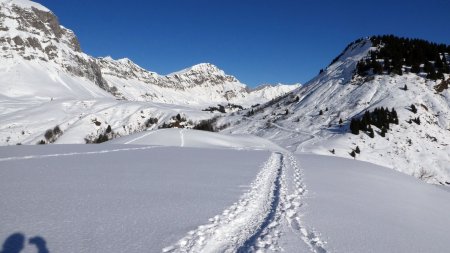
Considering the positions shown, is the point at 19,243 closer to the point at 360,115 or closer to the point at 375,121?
the point at 375,121

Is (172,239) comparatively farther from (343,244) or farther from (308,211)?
(308,211)

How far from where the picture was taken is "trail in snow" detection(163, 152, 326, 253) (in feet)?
26.1

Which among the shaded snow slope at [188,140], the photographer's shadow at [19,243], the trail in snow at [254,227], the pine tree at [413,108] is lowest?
the photographer's shadow at [19,243]

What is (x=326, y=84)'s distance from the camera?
301 feet

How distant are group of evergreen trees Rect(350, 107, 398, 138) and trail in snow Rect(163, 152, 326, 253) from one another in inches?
1862

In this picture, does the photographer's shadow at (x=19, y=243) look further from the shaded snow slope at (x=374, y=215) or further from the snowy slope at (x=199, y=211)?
the shaded snow slope at (x=374, y=215)

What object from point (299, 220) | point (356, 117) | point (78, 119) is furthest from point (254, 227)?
point (78, 119)

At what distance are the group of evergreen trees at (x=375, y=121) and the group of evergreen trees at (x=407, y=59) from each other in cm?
1805

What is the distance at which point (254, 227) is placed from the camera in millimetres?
9578

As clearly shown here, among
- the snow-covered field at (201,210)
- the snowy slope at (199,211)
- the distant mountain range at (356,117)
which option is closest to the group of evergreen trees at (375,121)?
the distant mountain range at (356,117)

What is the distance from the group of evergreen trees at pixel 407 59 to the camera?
77250 mm

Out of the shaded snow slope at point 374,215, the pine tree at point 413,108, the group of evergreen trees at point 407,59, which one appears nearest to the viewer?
the shaded snow slope at point 374,215

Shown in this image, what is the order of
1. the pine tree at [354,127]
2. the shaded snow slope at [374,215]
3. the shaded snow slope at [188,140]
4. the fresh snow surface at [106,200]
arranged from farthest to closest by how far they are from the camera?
the pine tree at [354,127] < the shaded snow slope at [188,140] < the shaded snow slope at [374,215] < the fresh snow surface at [106,200]

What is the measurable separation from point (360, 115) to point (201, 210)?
62.0 m
